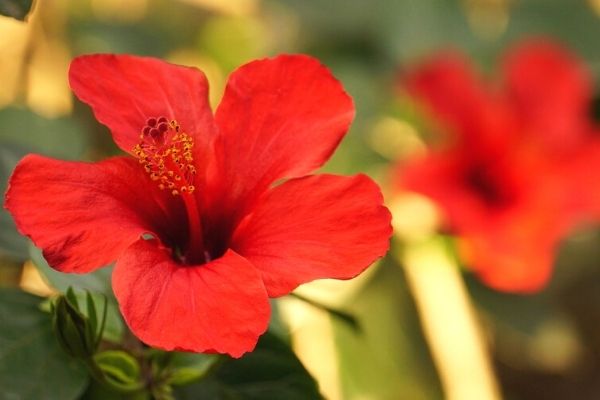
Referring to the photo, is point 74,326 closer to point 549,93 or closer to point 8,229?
point 8,229

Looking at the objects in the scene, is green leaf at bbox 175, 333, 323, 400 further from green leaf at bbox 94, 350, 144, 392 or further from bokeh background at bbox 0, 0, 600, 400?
bokeh background at bbox 0, 0, 600, 400

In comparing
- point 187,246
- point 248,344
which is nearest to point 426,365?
point 187,246

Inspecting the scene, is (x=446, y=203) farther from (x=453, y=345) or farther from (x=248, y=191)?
(x=248, y=191)

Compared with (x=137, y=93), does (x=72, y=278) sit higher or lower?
lower

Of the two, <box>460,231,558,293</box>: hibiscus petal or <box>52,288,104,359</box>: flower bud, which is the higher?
<box>52,288,104,359</box>: flower bud

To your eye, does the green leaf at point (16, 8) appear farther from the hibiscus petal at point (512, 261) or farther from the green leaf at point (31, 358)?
the hibiscus petal at point (512, 261)

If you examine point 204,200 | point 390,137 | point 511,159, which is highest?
point 204,200

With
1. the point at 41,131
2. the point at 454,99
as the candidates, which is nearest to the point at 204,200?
the point at 41,131

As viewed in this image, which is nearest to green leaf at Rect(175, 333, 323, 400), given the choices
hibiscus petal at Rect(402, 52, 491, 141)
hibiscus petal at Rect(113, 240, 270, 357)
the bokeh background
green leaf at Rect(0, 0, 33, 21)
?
hibiscus petal at Rect(113, 240, 270, 357)
